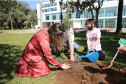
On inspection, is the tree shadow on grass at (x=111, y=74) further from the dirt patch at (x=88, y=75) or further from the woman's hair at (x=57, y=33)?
the woman's hair at (x=57, y=33)

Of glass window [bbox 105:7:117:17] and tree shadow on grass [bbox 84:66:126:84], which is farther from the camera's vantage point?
glass window [bbox 105:7:117:17]

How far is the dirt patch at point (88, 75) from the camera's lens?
2.64 m

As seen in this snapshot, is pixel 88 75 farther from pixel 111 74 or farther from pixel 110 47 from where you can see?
pixel 110 47

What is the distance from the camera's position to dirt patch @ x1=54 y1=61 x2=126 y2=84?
2639 millimetres

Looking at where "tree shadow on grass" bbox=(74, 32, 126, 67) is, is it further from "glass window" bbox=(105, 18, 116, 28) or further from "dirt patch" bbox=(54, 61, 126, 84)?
"glass window" bbox=(105, 18, 116, 28)

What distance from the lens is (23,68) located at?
9.39ft

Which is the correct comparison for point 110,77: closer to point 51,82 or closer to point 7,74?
point 51,82

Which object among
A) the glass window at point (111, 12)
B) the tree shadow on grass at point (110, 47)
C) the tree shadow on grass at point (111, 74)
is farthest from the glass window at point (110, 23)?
the tree shadow on grass at point (111, 74)

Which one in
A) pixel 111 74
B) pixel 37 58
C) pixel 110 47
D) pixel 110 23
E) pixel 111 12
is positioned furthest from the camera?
pixel 111 12

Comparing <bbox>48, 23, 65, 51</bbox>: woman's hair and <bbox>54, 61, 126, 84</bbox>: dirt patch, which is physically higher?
<bbox>48, 23, 65, 51</bbox>: woman's hair

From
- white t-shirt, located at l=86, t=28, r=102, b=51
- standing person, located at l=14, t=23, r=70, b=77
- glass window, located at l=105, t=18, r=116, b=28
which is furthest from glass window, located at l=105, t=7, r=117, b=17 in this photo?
standing person, located at l=14, t=23, r=70, b=77

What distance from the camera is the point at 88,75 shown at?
288 cm

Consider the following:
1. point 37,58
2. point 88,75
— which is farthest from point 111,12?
point 37,58

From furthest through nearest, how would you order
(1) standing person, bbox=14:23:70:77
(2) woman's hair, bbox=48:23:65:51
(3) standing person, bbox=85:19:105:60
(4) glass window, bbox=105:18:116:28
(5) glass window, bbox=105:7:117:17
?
(5) glass window, bbox=105:7:117:17
(4) glass window, bbox=105:18:116:28
(3) standing person, bbox=85:19:105:60
(1) standing person, bbox=14:23:70:77
(2) woman's hair, bbox=48:23:65:51
